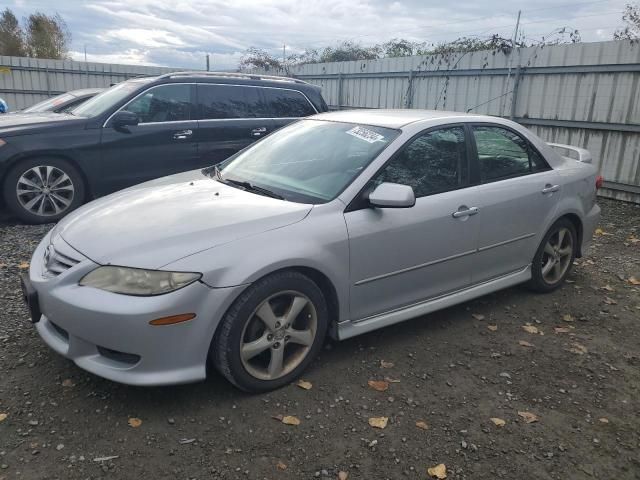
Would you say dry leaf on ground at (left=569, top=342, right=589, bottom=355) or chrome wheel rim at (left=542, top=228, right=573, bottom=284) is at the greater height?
chrome wheel rim at (left=542, top=228, right=573, bottom=284)

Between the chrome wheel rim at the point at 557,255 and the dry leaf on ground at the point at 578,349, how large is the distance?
35.4 inches

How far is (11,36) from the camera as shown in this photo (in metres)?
33.3

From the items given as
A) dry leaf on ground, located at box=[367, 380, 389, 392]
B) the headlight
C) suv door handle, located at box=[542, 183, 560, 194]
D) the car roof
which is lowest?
dry leaf on ground, located at box=[367, 380, 389, 392]

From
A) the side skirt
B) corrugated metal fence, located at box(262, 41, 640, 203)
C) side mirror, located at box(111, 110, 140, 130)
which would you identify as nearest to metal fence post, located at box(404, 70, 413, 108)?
corrugated metal fence, located at box(262, 41, 640, 203)

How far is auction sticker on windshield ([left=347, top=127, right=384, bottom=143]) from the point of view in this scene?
3.61 metres

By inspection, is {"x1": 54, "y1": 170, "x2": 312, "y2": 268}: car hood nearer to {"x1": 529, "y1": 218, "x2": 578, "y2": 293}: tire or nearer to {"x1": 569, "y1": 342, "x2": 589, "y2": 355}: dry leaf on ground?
{"x1": 569, "y1": 342, "x2": 589, "y2": 355}: dry leaf on ground

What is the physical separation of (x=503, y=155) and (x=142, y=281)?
2.93 metres

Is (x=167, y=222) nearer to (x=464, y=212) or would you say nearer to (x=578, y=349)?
(x=464, y=212)

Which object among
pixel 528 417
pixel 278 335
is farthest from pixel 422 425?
pixel 278 335

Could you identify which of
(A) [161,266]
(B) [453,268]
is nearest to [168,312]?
(A) [161,266]

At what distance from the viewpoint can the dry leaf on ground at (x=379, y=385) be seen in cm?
317

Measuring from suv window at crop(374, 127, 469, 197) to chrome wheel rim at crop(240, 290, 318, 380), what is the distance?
96cm

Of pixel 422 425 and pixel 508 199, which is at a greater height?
pixel 508 199

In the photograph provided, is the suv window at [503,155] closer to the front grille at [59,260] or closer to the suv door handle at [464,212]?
the suv door handle at [464,212]
